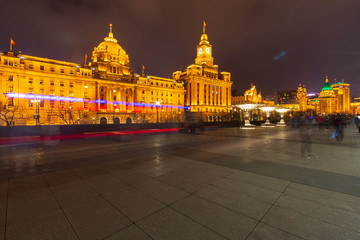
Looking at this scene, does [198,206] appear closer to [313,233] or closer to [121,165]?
[313,233]

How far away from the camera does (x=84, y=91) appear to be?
2359 inches

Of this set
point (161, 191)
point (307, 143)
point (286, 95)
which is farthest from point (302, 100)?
point (161, 191)

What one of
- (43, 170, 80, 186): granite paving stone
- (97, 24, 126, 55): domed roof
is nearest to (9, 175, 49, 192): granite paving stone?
(43, 170, 80, 186): granite paving stone

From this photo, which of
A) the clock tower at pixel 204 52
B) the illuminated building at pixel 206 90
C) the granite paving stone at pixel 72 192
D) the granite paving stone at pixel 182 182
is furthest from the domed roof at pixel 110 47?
the granite paving stone at pixel 182 182

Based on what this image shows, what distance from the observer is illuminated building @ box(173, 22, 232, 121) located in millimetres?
87000

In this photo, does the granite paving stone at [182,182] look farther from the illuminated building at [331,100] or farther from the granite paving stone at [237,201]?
the illuminated building at [331,100]

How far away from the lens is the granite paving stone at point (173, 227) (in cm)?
264

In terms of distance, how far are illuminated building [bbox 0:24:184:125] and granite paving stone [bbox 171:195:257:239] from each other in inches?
1796

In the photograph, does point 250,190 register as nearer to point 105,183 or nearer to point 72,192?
point 105,183

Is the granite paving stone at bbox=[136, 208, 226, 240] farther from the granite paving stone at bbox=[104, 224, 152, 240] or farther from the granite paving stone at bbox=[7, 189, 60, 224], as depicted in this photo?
the granite paving stone at bbox=[7, 189, 60, 224]

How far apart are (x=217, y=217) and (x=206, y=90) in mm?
91746

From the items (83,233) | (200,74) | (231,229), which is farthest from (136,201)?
(200,74)

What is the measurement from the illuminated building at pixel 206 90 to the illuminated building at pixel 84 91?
9.62 metres

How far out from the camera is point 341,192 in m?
4.17
